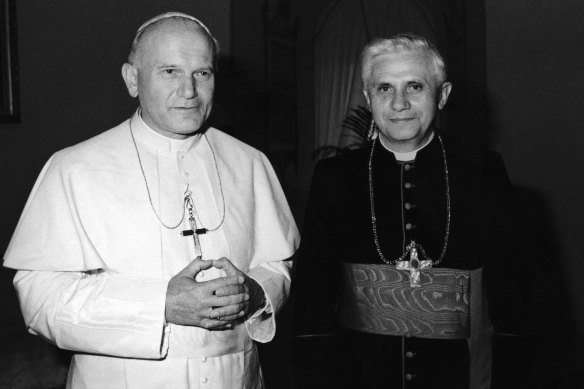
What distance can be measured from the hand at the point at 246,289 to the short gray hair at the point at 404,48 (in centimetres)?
86

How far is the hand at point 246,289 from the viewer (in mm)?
1988

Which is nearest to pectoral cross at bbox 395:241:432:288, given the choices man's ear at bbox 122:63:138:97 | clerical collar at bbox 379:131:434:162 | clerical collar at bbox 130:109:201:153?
clerical collar at bbox 379:131:434:162

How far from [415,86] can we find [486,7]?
12.7ft

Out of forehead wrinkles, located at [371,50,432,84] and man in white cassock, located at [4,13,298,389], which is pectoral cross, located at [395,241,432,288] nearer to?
man in white cassock, located at [4,13,298,389]

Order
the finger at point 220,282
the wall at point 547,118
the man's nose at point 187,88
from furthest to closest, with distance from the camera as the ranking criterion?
the wall at point 547,118, the man's nose at point 187,88, the finger at point 220,282

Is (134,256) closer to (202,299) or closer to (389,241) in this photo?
(202,299)

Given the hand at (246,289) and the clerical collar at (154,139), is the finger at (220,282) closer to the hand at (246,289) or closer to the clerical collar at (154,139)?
the hand at (246,289)

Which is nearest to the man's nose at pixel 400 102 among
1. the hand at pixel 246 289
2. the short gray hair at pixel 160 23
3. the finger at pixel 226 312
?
Result: the short gray hair at pixel 160 23

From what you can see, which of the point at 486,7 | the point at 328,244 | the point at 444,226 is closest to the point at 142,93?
the point at 328,244

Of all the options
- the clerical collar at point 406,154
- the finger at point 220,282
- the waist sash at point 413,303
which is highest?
the clerical collar at point 406,154

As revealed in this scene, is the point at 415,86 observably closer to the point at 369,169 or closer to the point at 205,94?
the point at 369,169

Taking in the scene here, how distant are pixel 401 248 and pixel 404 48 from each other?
0.71 m

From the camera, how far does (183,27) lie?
2209 millimetres

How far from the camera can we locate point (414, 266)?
247 centimetres
